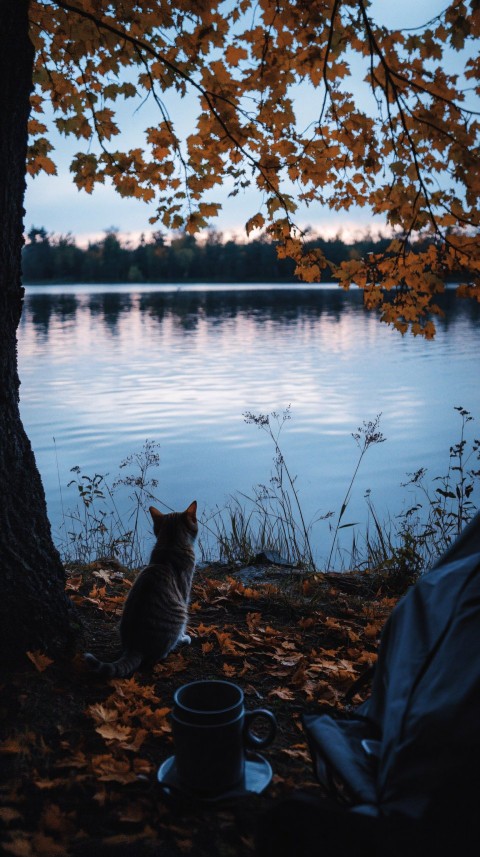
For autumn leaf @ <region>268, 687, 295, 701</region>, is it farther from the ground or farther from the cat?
the cat

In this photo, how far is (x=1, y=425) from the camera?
10.2 feet

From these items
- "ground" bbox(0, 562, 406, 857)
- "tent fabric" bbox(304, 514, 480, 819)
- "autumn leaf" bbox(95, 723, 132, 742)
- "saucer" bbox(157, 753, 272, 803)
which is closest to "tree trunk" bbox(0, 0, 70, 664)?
"ground" bbox(0, 562, 406, 857)

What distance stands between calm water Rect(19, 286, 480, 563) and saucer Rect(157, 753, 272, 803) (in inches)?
198

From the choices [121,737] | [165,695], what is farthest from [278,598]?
[121,737]

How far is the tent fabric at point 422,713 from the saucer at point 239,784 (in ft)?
0.96

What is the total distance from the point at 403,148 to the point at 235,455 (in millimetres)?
8132

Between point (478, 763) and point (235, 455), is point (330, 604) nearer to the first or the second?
point (478, 763)

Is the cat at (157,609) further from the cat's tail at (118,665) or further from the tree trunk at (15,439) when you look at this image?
the tree trunk at (15,439)

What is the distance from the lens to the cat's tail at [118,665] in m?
3.02

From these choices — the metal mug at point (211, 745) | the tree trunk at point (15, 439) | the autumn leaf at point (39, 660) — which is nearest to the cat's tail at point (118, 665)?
the autumn leaf at point (39, 660)

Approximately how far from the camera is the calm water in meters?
10.8

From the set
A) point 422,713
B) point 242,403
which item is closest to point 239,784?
point 422,713

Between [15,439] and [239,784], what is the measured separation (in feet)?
6.27

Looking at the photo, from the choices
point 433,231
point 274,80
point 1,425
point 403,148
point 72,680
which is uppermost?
point 274,80
